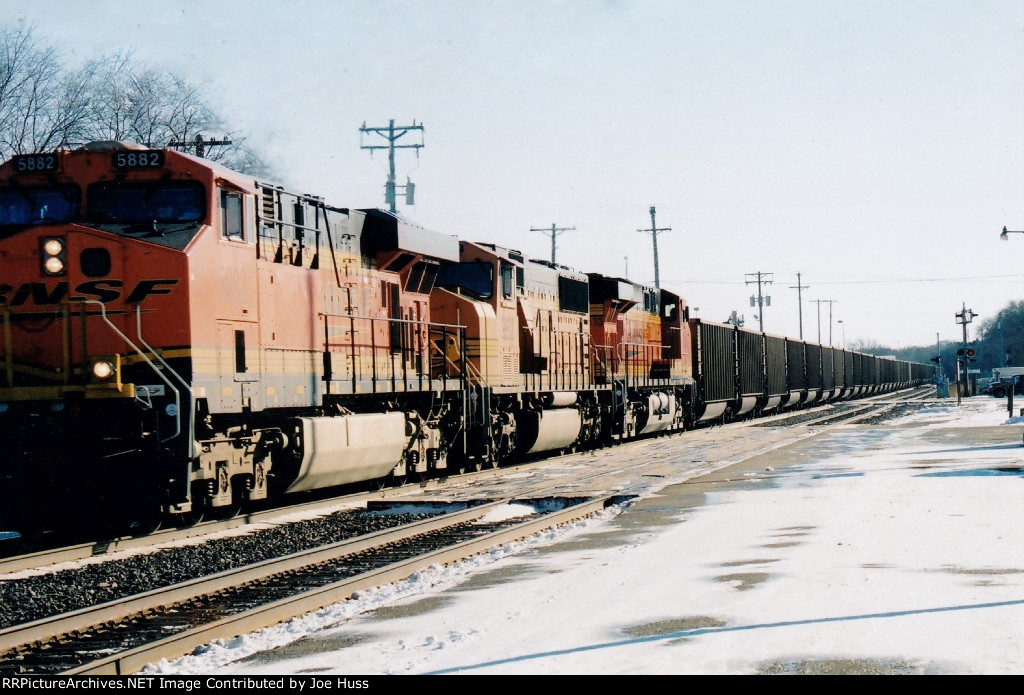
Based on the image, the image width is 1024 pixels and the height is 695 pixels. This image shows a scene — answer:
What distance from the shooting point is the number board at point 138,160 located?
12.0 meters

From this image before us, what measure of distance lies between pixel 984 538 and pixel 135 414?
26.9 feet

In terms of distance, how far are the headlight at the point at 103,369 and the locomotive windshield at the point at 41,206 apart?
5.56 ft

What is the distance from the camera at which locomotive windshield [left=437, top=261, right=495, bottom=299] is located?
1983cm

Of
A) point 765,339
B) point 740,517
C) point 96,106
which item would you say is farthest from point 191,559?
point 765,339

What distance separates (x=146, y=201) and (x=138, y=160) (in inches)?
16.7

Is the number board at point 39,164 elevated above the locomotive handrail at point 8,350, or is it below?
above

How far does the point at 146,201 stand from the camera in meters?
12.1

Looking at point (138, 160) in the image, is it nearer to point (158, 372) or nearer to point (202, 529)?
point (158, 372)

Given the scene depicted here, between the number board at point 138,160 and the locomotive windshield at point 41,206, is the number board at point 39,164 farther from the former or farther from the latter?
the number board at point 138,160

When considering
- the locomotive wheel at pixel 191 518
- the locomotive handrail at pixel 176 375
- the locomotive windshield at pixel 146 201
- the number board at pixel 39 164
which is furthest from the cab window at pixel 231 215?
the locomotive wheel at pixel 191 518

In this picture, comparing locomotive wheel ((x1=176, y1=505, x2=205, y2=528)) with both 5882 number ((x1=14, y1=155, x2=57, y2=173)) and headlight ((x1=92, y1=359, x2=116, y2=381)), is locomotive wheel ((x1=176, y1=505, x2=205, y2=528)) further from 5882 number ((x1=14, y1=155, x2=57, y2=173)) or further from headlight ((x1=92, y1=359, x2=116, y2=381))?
5882 number ((x1=14, y1=155, x2=57, y2=173))

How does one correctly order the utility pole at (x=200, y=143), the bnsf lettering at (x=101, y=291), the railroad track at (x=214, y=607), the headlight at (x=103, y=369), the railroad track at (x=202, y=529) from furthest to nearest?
the utility pole at (x=200, y=143), the bnsf lettering at (x=101, y=291), the headlight at (x=103, y=369), the railroad track at (x=202, y=529), the railroad track at (x=214, y=607)

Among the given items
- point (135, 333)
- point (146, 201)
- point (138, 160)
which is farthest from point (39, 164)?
point (135, 333)
